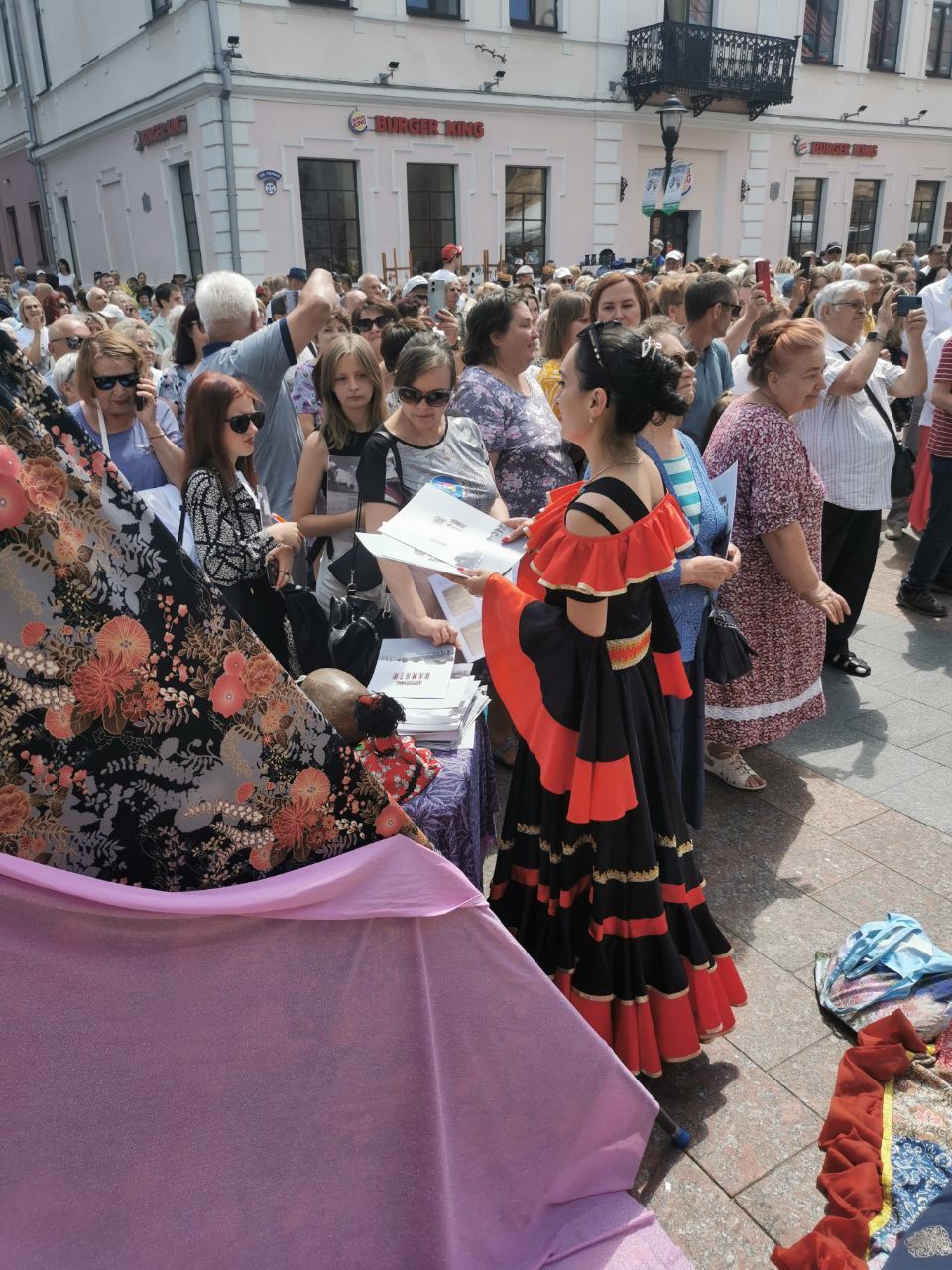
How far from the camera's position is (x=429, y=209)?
17984 mm

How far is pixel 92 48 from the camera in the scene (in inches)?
731

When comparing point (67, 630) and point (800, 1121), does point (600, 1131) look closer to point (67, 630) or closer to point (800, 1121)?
point (800, 1121)

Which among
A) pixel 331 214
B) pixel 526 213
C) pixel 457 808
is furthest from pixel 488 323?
pixel 526 213

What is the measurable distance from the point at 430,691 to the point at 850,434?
2.89 m

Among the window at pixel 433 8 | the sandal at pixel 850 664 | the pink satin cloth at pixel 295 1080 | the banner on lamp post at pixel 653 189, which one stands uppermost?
the window at pixel 433 8

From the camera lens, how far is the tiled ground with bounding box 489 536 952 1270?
→ 213 cm

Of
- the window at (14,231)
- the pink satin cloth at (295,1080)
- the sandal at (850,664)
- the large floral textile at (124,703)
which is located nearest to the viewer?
the large floral textile at (124,703)

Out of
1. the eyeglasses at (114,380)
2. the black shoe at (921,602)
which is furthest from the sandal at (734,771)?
the eyeglasses at (114,380)

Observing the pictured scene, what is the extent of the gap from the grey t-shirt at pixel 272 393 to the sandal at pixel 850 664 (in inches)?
119

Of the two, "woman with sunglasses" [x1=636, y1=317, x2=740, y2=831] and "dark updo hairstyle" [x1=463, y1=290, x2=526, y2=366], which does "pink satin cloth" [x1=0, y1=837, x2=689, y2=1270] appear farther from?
"dark updo hairstyle" [x1=463, y1=290, x2=526, y2=366]

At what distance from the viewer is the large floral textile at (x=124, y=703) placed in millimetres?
1247

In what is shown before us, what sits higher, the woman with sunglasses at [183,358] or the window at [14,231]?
the window at [14,231]

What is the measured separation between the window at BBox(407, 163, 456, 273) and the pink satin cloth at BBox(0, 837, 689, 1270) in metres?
17.6

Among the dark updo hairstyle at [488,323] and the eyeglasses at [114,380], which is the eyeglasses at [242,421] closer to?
the eyeglasses at [114,380]
